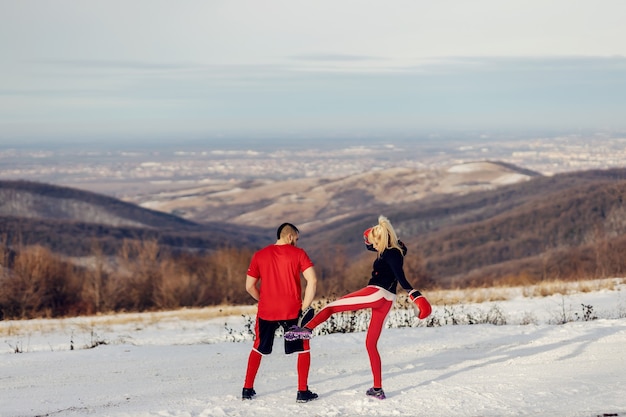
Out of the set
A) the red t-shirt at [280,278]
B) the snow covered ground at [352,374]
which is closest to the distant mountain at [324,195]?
the snow covered ground at [352,374]

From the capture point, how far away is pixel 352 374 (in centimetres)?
995

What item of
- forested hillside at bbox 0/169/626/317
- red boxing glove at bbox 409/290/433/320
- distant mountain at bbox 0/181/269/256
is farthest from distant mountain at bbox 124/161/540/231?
red boxing glove at bbox 409/290/433/320

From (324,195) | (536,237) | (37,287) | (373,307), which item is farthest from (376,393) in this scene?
(324,195)

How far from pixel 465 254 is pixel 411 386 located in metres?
58.5

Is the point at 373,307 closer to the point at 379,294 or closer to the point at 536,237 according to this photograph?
the point at 379,294

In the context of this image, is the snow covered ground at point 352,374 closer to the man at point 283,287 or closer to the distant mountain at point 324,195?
the man at point 283,287

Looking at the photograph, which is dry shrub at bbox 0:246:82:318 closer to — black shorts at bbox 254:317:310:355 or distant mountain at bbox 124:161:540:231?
black shorts at bbox 254:317:310:355

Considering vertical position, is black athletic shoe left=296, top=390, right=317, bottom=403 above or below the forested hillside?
above

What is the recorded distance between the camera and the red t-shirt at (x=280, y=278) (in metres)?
8.20

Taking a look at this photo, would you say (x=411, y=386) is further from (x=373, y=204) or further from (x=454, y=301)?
(x=373, y=204)

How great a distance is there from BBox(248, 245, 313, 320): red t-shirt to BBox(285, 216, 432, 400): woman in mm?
235

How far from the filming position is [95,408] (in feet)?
27.4

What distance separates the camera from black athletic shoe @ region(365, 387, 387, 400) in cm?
844

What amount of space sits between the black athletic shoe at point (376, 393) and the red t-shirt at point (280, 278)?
3.84 ft
